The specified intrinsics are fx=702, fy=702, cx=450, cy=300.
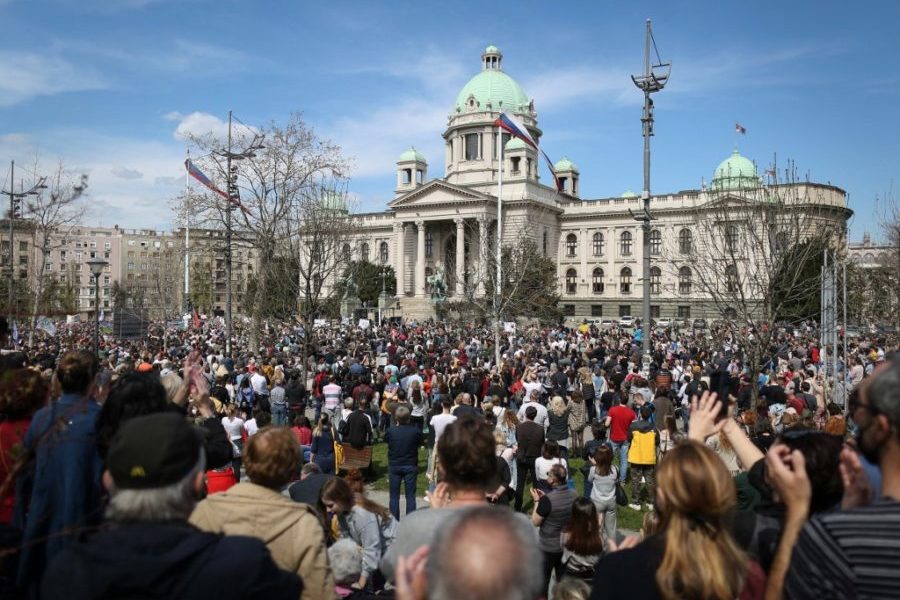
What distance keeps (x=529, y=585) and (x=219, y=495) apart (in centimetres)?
177

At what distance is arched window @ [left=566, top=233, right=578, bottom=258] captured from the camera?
74.6 m

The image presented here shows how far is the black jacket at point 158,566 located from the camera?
6.91ft

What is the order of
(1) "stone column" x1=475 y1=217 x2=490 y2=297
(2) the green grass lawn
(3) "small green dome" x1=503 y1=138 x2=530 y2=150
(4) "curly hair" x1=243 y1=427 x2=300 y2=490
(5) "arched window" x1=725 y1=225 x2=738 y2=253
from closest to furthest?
1. (4) "curly hair" x1=243 y1=427 x2=300 y2=490
2. (2) the green grass lawn
3. (5) "arched window" x1=725 y1=225 x2=738 y2=253
4. (1) "stone column" x1=475 y1=217 x2=490 y2=297
5. (3) "small green dome" x1=503 y1=138 x2=530 y2=150

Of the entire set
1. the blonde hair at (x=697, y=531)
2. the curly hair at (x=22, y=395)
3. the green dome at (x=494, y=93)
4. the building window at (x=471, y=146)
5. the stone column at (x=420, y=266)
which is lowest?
the blonde hair at (x=697, y=531)

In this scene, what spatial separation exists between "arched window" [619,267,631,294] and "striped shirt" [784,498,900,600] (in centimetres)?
7075

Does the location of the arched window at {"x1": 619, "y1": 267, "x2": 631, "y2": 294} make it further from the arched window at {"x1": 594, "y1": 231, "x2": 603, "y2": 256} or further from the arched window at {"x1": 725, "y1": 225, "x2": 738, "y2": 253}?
the arched window at {"x1": 725, "y1": 225, "x2": 738, "y2": 253}

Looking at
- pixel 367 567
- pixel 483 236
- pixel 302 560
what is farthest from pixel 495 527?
pixel 483 236

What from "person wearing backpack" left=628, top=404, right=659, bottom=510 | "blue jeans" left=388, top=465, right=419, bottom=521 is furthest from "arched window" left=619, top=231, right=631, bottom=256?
"blue jeans" left=388, top=465, right=419, bottom=521

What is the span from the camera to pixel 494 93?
8069 cm

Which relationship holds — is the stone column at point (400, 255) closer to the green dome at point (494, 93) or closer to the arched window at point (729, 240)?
the green dome at point (494, 93)

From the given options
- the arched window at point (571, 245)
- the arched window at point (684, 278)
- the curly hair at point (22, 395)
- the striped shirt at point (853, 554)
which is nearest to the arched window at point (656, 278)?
the arched window at point (684, 278)

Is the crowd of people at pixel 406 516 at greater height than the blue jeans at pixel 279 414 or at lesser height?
greater

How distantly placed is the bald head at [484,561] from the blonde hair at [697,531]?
731mm

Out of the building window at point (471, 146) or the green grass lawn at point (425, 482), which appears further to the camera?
the building window at point (471, 146)
